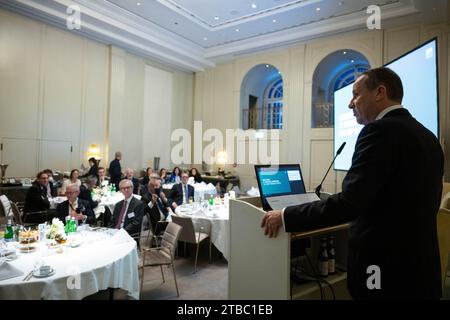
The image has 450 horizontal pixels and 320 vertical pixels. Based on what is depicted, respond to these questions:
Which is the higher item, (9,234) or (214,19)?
(214,19)

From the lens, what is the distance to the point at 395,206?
1.30 metres

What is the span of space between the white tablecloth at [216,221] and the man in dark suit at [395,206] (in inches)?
129

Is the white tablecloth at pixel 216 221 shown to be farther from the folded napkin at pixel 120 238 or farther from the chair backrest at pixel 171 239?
the folded napkin at pixel 120 238

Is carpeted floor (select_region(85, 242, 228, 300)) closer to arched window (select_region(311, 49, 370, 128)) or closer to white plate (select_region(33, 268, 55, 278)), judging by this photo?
white plate (select_region(33, 268, 55, 278))

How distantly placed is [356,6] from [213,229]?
7437 millimetres

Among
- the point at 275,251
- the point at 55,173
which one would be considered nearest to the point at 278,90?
the point at 55,173

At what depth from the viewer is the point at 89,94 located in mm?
10031

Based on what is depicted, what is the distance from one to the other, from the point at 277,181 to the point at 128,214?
9.64ft

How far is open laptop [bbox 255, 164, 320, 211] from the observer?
1968mm

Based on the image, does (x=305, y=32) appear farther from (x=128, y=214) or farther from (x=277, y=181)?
(x=277, y=181)

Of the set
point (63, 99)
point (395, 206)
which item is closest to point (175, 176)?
point (63, 99)

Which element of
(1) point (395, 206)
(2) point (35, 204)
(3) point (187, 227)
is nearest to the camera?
(1) point (395, 206)

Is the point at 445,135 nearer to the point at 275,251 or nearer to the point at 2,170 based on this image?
the point at 275,251

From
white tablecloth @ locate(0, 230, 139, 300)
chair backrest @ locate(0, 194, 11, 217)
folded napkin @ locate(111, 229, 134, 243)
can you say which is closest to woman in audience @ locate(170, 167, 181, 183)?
chair backrest @ locate(0, 194, 11, 217)
